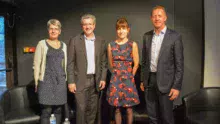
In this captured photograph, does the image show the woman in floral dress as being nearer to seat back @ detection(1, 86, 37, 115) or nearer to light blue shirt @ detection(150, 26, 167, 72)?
light blue shirt @ detection(150, 26, 167, 72)

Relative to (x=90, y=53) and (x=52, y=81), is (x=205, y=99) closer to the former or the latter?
(x=90, y=53)

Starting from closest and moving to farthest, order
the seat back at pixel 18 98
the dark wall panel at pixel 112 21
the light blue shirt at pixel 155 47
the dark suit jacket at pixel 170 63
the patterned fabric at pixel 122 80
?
the dark suit jacket at pixel 170 63 < the light blue shirt at pixel 155 47 < the patterned fabric at pixel 122 80 < the seat back at pixel 18 98 < the dark wall panel at pixel 112 21

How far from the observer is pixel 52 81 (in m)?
2.82

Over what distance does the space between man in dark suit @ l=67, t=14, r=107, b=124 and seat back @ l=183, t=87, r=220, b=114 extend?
125 cm

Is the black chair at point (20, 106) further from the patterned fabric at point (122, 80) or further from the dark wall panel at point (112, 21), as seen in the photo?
the patterned fabric at point (122, 80)

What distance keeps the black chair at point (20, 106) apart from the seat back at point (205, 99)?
211 cm

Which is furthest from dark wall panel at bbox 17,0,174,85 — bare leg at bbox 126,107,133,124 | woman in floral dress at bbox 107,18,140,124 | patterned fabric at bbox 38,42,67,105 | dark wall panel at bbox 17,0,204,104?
bare leg at bbox 126,107,133,124

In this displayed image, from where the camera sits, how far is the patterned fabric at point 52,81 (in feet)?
9.19

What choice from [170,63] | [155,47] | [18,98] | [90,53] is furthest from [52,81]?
[170,63]

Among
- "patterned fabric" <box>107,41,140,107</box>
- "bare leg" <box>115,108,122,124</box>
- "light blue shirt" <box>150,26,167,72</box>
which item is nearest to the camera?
"light blue shirt" <box>150,26,167,72</box>

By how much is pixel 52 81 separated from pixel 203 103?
2.08 m

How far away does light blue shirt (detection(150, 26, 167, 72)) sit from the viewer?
2.55 m

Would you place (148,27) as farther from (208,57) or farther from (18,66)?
(18,66)

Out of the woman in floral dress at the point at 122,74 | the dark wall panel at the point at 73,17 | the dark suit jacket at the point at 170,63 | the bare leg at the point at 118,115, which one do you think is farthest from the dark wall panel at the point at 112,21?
the bare leg at the point at 118,115
